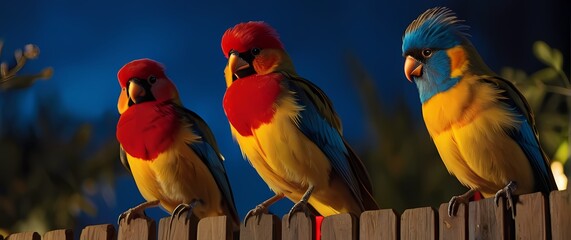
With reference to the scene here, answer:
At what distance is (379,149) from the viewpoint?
7.38 feet

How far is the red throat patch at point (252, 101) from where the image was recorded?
2180 millimetres

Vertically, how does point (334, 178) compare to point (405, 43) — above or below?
below

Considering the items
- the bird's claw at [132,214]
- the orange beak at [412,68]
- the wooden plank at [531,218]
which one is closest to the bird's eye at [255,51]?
the orange beak at [412,68]

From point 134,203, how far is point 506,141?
4.11 ft

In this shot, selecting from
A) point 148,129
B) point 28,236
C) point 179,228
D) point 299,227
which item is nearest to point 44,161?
point 28,236

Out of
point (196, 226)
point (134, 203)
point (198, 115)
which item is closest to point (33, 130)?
point (134, 203)

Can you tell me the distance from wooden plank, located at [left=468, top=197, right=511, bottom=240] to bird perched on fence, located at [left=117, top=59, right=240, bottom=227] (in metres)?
0.83

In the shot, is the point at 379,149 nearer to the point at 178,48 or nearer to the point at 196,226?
the point at 196,226

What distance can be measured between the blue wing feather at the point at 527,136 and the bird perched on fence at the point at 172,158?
83 centimetres

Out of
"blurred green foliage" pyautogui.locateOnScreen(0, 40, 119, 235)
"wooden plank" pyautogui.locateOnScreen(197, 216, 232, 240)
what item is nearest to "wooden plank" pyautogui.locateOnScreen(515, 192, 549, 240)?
"wooden plank" pyautogui.locateOnScreen(197, 216, 232, 240)

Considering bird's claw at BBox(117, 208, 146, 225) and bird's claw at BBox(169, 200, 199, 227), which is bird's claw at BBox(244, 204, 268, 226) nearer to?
bird's claw at BBox(169, 200, 199, 227)

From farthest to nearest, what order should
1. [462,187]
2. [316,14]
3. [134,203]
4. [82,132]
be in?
1. [82,132]
2. [134,203]
3. [316,14]
4. [462,187]

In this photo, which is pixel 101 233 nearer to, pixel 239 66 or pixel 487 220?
pixel 239 66

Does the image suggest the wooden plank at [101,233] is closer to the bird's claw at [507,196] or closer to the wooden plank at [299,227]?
the wooden plank at [299,227]
